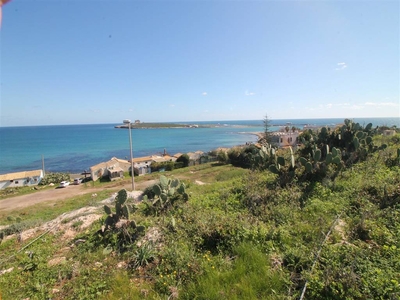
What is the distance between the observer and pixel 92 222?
5555mm

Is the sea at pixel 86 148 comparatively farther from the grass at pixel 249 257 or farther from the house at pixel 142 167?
the house at pixel 142 167

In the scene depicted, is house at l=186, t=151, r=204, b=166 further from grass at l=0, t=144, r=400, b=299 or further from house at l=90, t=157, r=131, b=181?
grass at l=0, t=144, r=400, b=299

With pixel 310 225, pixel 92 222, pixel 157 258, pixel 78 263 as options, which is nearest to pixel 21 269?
pixel 78 263

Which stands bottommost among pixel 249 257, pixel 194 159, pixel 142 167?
pixel 142 167

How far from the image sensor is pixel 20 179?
25.4 m

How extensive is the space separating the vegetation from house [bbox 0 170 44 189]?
26.0 metres

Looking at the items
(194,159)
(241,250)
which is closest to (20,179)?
(194,159)

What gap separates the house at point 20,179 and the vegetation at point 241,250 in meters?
26.0

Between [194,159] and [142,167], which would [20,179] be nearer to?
[142,167]

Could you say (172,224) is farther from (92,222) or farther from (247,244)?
(92,222)

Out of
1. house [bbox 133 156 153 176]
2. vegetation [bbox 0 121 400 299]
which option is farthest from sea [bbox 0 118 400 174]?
house [bbox 133 156 153 176]

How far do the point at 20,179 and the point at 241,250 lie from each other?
3229cm

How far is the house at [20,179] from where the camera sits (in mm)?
24653

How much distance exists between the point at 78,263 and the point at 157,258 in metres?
1.39
